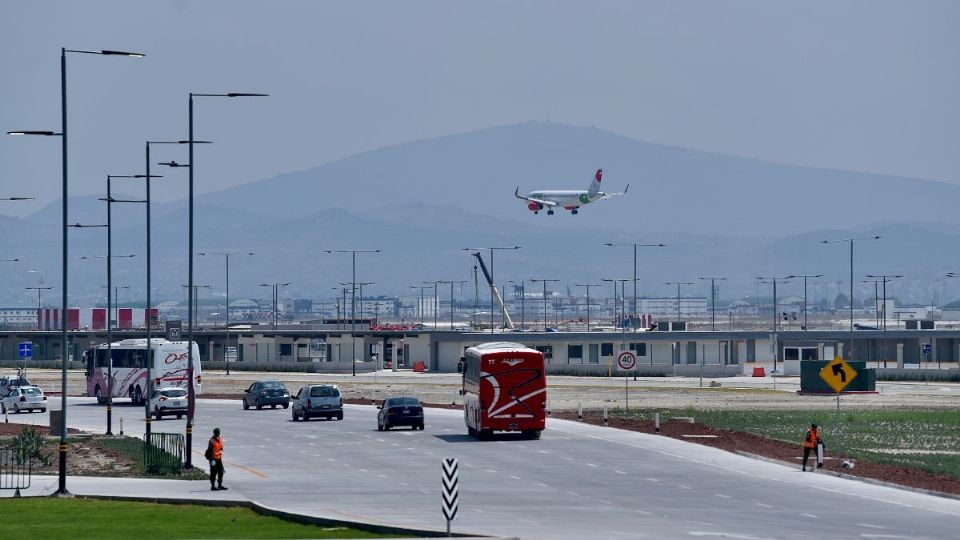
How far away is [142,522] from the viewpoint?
36.4 m

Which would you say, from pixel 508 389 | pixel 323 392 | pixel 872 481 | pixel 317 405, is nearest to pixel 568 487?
pixel 872 481

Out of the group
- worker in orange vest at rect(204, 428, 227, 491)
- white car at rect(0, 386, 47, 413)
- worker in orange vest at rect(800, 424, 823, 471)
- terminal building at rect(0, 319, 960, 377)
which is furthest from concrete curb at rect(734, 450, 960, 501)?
terminal building at rect(0, 319, 960, 377)

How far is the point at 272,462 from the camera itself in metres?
54.4

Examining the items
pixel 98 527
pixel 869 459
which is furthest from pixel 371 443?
pixel 98 527

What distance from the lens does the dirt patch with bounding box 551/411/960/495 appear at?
4556 cm

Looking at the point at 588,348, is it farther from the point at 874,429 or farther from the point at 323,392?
the point at 874,429

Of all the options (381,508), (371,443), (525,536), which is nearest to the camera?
(525,536)

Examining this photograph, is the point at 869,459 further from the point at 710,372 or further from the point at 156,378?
the point at 710,372

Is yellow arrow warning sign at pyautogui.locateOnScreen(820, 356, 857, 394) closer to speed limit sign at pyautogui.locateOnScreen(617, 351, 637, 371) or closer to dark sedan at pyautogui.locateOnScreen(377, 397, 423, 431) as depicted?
speed limit sign at pyautogui.locateOnScreen(617, 351, 637, 371)

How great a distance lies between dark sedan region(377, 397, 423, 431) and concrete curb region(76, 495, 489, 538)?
27.5 meters

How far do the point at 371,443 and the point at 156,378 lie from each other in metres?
28.6

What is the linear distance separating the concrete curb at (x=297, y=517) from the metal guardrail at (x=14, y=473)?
4.00m

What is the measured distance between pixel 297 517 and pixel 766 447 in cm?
2607

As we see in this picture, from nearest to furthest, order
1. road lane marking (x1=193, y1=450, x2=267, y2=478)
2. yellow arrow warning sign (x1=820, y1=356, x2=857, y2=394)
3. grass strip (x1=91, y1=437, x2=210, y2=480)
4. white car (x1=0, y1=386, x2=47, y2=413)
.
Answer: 1. grass strip (x1=91, y1=437, x2=210, y2=480)
2. road lane marking (x1=193, y1=450, x2=267, y2=478)
3. yellow arrow warning sign (x1=820, y1=356, x2=857, y2=394)
4. white car (x1=0, y1=386, x2=47, y2=413)
